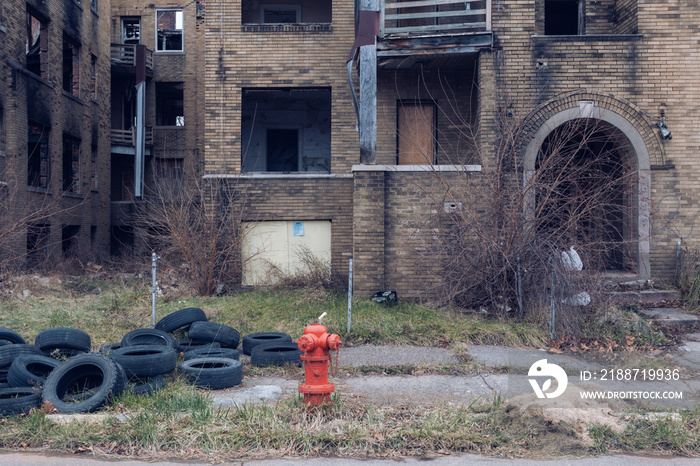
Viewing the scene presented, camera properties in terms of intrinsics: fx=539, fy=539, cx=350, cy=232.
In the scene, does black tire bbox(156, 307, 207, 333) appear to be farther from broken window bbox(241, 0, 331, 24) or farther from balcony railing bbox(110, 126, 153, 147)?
balcony railing bbox(110, 126, 153, 147)

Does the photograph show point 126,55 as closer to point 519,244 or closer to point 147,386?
point 519,244

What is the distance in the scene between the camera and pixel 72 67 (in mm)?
21531

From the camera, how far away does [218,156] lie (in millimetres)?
14539

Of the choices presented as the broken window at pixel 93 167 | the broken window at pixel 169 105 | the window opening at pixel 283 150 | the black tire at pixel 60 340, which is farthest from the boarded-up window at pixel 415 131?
the broken window at pixel 169 105

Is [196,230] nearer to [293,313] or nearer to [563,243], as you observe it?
[293,313]

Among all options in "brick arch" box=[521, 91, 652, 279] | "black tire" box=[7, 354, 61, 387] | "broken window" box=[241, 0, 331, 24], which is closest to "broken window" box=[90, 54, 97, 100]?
"broken window" box=[241, 0, 331, 24]

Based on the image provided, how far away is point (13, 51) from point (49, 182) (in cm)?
452

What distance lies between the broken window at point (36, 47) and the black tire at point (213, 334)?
1503 centimetres

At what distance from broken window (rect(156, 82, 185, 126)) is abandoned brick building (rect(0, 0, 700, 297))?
860 centimetres

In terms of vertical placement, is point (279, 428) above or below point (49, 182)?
below

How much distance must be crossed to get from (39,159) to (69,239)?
9.90ft

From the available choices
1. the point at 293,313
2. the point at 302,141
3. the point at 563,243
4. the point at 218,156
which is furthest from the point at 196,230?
the point at 563,243

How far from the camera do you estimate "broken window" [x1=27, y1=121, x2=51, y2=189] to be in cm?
1878

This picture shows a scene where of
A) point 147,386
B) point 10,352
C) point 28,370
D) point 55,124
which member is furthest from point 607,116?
point 55,124
